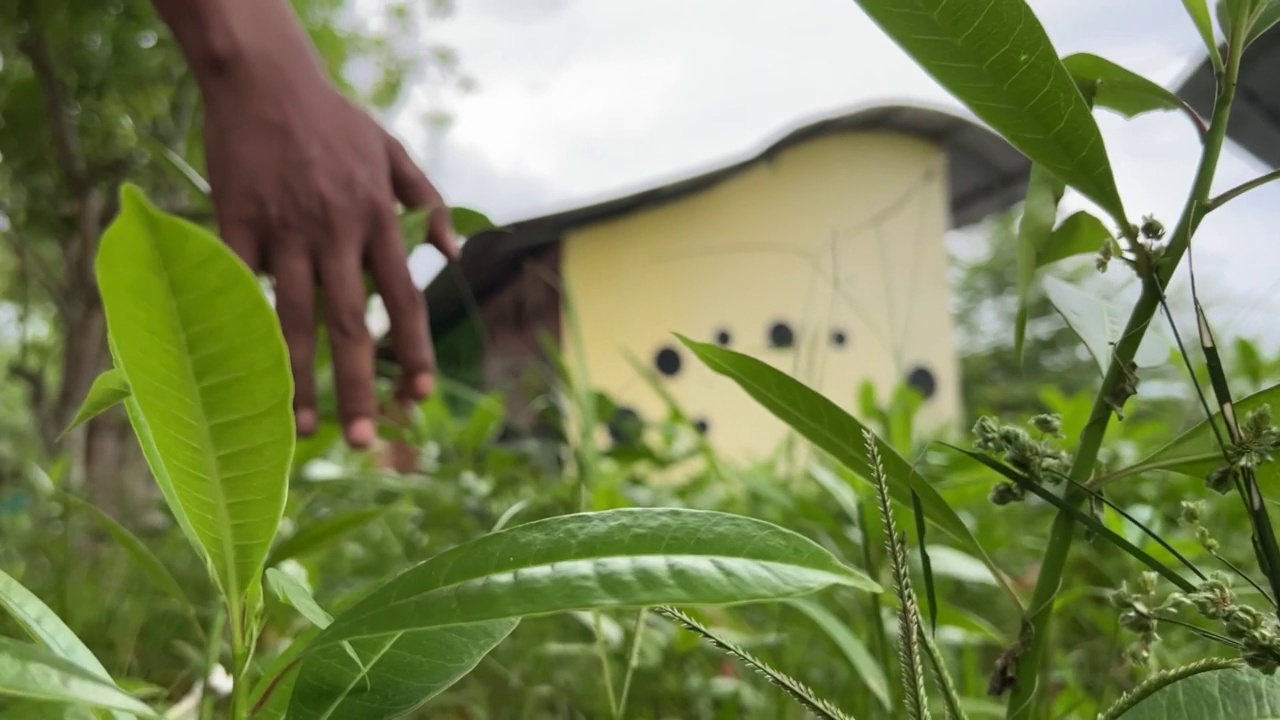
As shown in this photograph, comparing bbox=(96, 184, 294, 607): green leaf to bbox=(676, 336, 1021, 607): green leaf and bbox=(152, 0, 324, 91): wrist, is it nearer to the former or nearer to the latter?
bbox=(676, 336, 1021, 607): green leaf

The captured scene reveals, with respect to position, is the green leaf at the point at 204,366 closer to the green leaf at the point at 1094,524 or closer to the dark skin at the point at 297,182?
the green leaf at the point at 1094,524

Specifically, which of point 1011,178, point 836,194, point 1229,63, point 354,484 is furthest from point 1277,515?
point 836,194

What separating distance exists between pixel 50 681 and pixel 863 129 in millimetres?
2189

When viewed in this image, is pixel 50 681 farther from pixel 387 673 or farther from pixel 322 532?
pixel 322 532

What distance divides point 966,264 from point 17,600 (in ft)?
10.6

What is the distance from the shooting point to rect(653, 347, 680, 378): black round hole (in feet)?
6.40

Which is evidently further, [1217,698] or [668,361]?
[668,361]

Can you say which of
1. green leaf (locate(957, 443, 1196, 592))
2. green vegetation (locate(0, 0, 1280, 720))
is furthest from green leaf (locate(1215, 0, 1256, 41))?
green leaf (locate(957, 443, 1196, 592))

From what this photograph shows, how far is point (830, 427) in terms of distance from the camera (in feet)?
0.65

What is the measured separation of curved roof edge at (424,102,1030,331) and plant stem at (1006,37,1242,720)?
145 cm

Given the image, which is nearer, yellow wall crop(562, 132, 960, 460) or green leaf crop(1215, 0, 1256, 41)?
green leaf crop(1215, 0, 1256, 41)

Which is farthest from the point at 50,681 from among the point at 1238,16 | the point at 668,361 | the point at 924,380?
the point at 924,380

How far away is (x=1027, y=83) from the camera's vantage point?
0.17 metres

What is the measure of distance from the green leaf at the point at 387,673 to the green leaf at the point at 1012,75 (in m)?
0.15
